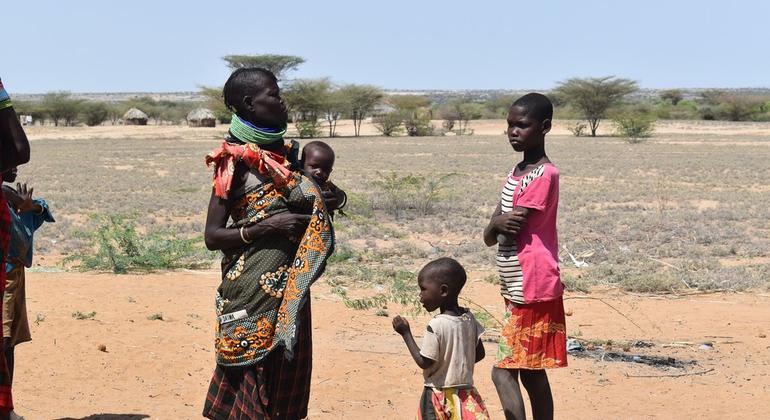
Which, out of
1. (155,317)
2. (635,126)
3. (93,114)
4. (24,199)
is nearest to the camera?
(24,199)

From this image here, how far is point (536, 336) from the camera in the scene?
146 inches

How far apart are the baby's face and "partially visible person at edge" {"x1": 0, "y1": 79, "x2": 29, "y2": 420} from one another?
0.99 m

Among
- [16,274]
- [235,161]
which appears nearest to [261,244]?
[235,161]

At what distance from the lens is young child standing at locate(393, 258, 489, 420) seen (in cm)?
360

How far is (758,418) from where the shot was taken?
4898mm

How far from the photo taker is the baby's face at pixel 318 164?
11.3ft

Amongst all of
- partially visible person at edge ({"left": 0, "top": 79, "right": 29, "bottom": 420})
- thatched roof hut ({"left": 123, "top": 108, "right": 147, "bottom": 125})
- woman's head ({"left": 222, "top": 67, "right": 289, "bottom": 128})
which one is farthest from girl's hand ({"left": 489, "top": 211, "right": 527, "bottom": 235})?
thatched roof hut ({"left": 123, "top": 108, "right": 147, "bottom": 125})

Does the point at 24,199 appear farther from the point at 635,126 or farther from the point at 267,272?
the point at 635,126

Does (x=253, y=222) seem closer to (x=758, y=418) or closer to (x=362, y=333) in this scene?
A: (x=758, y=418)

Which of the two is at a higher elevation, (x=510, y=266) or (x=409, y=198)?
(x=510, y=266)

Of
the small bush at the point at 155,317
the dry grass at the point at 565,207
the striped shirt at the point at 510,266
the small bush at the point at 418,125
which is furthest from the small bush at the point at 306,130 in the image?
the striped shirt at the point at 510,266

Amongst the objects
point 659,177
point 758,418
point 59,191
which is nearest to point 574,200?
point 659,177

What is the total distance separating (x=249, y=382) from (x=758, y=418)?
2.97 meters

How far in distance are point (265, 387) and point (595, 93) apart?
5973cm
